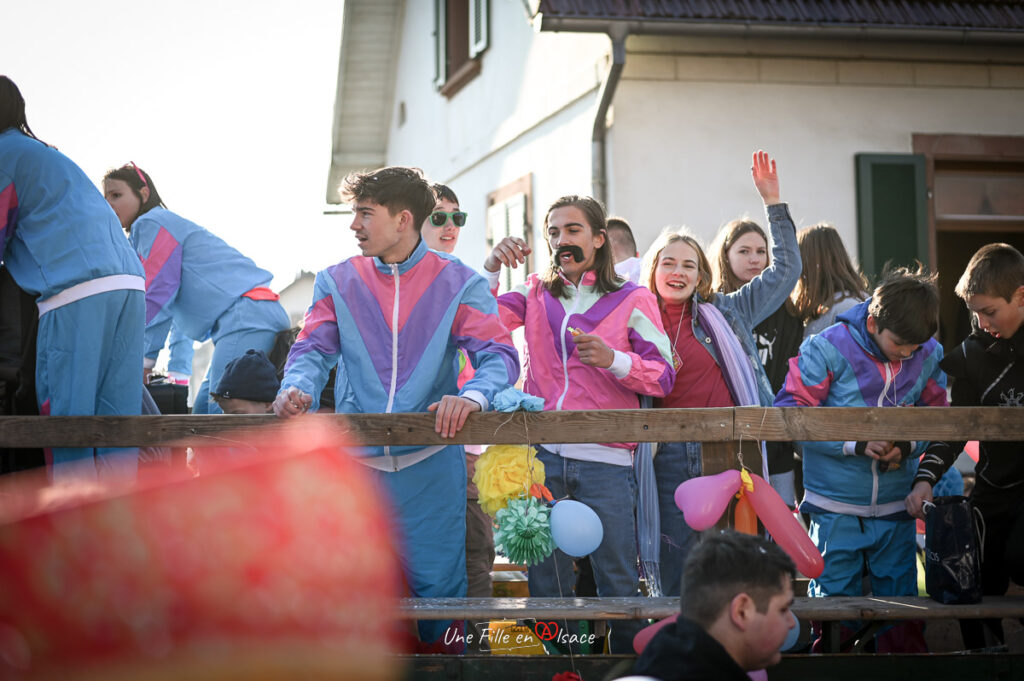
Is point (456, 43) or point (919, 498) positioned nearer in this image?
point (919, 498)

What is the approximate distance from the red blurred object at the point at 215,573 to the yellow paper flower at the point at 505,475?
37cm

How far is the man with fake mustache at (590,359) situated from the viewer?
158 inches

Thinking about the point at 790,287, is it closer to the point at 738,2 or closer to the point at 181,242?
the point at 181,242

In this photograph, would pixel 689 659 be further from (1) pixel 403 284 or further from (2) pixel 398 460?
(1) pixel 403 284

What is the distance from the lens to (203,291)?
5.74 m

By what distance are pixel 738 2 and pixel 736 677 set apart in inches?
269

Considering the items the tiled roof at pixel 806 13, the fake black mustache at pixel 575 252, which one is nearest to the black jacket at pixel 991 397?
the fake black mustache at pixel 575 252

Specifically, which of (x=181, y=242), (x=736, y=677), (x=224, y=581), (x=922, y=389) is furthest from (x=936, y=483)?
(x=181, y=242)

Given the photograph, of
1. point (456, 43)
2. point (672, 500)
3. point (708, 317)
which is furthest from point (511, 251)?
point (456, 43)

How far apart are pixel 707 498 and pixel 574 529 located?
0.43 m

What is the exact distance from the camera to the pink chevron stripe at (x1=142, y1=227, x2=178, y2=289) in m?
5.60

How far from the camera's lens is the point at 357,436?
11.7ft

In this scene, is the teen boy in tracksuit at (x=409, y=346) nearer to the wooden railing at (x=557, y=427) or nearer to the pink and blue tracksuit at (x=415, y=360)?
the pink and blue tracksuit at (x=415, y=360)

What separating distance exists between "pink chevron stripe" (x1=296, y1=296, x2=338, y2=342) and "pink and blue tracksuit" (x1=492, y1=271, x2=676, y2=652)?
2.63 ft
